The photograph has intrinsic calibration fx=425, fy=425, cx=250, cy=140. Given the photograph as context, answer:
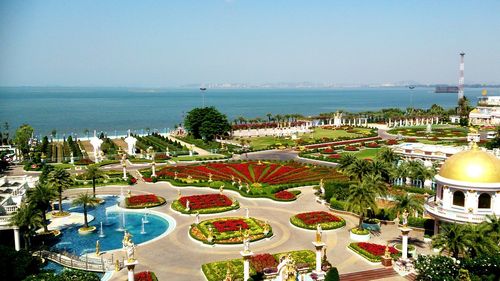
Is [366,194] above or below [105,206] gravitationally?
above

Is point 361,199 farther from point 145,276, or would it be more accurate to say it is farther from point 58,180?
point 58,180

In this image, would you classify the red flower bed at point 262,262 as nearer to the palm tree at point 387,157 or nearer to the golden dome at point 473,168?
the golden dome at point 473,168

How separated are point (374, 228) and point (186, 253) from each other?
2169 centimetres

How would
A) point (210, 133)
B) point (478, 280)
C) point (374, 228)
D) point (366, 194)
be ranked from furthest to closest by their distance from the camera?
point (210, 133) → point (374, 228) → point (366, 194) → point (478, 280)

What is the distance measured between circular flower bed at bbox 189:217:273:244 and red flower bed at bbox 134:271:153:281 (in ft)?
28.3

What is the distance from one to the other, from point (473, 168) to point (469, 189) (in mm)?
2296

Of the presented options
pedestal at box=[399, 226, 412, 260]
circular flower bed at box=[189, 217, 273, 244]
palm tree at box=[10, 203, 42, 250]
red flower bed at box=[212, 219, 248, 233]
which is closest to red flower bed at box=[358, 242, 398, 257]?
pedestal at box=[399, 226, 412, 260]

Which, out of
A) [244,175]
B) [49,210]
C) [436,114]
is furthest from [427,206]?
[436,114]

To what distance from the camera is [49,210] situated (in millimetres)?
55250

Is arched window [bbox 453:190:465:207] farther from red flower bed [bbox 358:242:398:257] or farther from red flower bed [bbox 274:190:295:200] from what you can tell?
red flower bed [bbox 274:190:295:200]

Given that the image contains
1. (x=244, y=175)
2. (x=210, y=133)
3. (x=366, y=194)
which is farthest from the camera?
(x=210, y=133)

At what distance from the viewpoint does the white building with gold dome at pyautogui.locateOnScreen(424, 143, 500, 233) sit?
41625 mm

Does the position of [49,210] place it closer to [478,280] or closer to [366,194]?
[366,194]

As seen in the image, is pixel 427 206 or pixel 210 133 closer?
pixel 427 206
